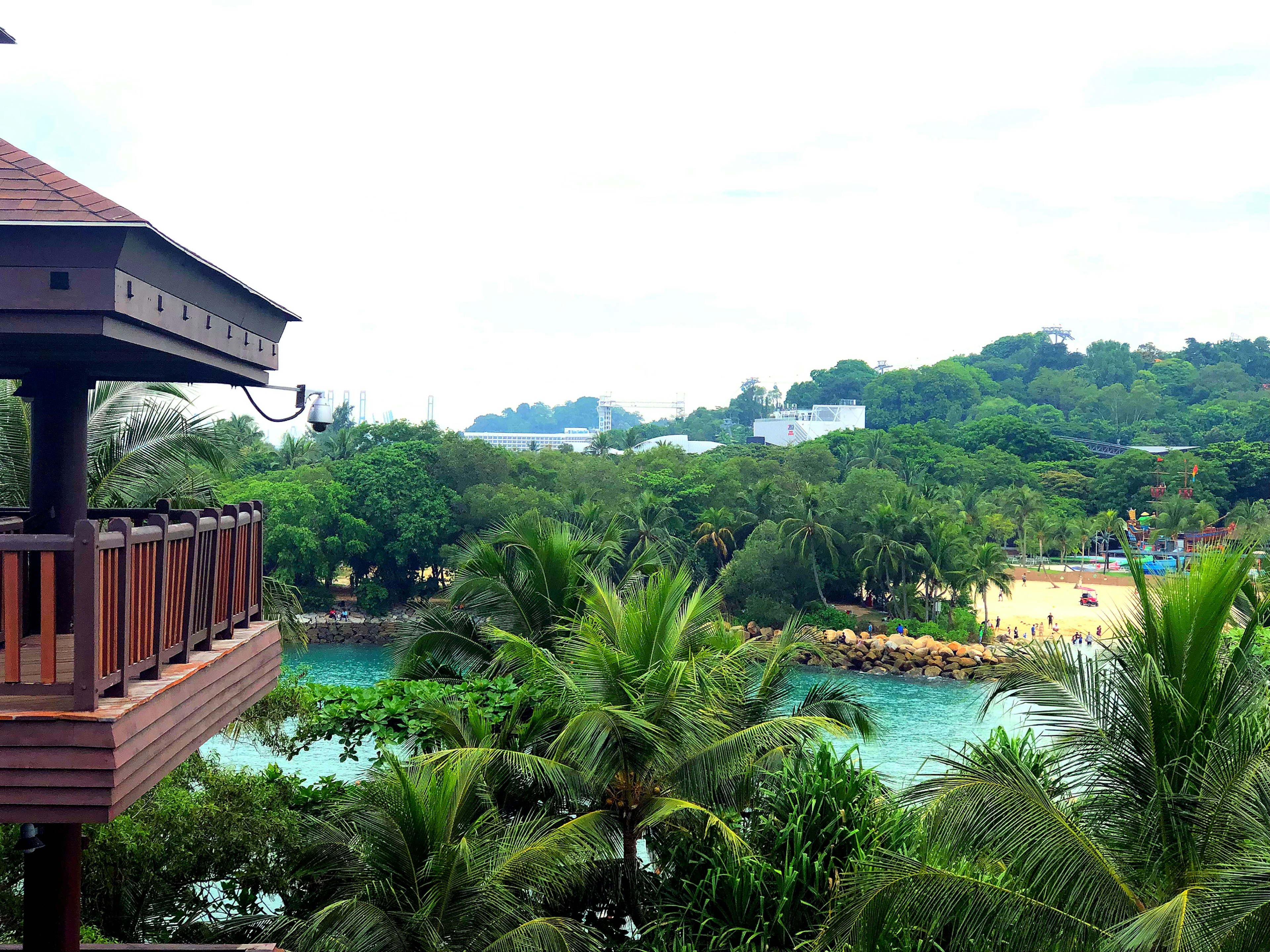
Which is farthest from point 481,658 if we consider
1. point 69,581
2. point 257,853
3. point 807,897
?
point 69,581

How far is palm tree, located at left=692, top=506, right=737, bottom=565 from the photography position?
5059 centimetres

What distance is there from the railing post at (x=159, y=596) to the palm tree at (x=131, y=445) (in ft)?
24.0

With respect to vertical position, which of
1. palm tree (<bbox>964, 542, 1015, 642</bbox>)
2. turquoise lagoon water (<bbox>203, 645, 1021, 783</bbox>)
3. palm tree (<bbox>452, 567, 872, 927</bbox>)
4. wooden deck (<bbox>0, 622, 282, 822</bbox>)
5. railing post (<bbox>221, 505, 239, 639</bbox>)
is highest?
railing post (<bbox>221, 505, 239, 639</bbox>)

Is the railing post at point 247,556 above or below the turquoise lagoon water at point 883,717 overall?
above

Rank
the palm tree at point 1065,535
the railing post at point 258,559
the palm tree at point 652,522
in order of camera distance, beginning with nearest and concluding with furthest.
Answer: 1. the railing post at point 258,559
2. the palm tree at point 652,522
3. the palm tree at point 1065,535

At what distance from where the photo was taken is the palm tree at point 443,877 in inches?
308

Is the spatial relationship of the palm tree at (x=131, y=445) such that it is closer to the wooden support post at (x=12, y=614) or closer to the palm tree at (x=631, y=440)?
the wooden support post at (x=12, y=614)

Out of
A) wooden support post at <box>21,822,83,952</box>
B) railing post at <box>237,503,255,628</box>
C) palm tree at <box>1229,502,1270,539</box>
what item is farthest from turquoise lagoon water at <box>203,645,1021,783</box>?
palm tree at <box>1229,502,1270,539</box>

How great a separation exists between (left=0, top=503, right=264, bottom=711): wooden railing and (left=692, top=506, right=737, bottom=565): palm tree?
4448cm

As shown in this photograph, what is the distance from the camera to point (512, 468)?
5466cm

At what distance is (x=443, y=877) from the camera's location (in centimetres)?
803

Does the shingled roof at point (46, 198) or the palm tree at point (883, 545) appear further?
the palm tree at point (883, 545)

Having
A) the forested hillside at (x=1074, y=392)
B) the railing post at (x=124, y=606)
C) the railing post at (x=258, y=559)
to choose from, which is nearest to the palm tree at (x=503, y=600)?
the railing post at (x=258, y=559)

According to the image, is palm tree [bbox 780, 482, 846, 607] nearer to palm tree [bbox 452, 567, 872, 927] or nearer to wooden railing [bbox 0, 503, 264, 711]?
palm tree [bbox 452, 567, 872, 927]
